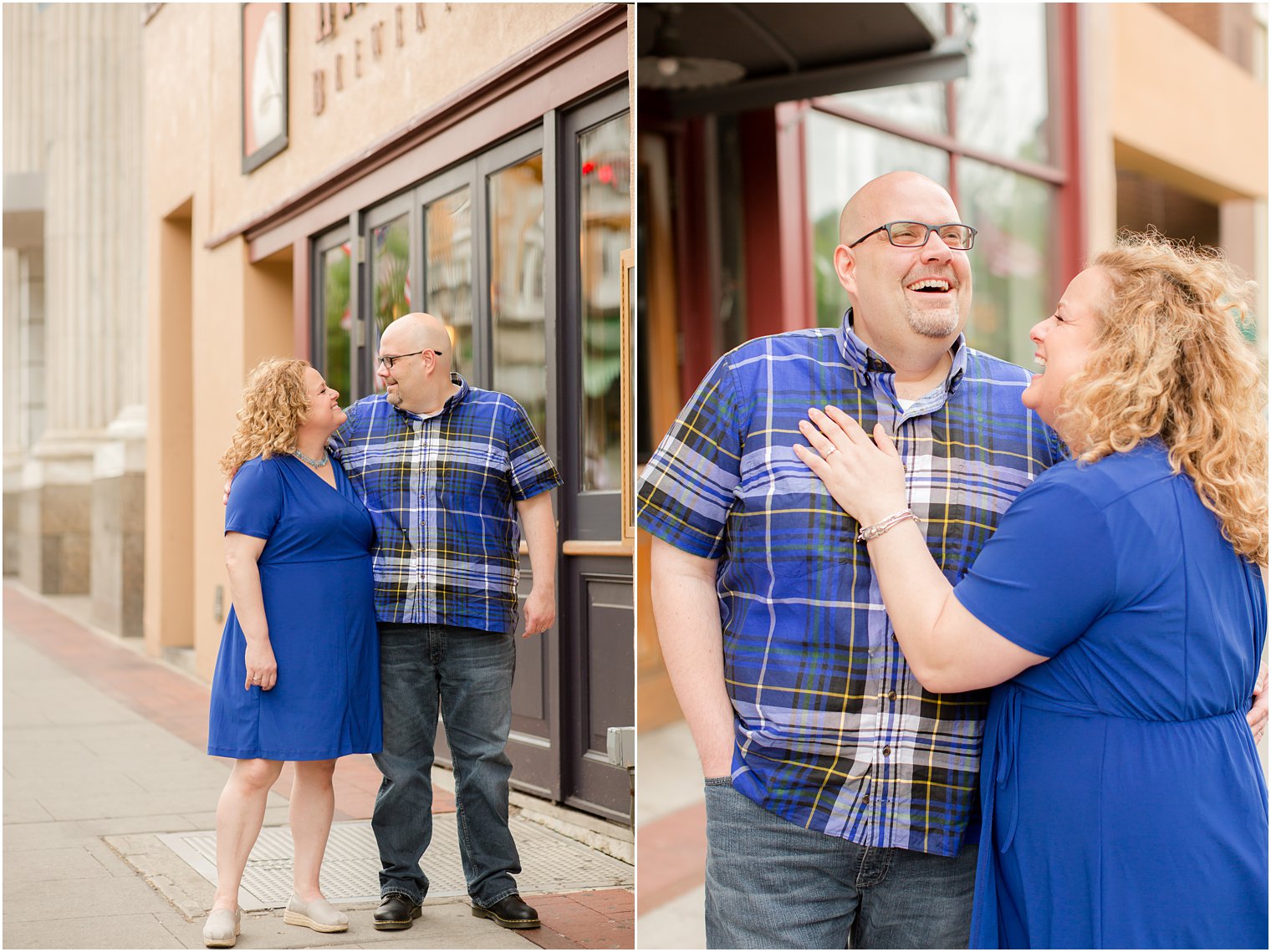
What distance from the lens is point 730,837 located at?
210 centimetres

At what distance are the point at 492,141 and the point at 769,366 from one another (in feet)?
4.05

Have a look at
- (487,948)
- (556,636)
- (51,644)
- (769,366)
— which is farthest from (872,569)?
(51,644)

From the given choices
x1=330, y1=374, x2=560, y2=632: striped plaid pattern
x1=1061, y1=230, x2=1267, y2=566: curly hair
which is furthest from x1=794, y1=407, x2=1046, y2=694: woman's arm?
x1=330, y1=374, x2=560, y2=632: striped plaid pattern

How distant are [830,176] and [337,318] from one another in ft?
14.8

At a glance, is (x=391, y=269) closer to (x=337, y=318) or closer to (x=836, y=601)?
(x=337, y=318)

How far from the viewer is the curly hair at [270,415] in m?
2.63

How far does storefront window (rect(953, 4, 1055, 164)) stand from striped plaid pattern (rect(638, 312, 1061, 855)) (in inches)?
242

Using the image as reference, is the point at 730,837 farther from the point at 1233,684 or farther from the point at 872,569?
the point at 1233,684

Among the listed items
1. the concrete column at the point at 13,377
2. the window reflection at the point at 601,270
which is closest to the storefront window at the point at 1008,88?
the window reflection at the point at 601,270

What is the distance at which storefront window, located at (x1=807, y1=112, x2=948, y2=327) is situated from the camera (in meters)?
6.77

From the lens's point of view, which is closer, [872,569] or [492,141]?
[872,569]

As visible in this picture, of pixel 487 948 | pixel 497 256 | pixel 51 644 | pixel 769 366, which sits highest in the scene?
pixel 497 256

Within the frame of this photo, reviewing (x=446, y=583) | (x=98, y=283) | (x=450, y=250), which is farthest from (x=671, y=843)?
(x=98, y=283)

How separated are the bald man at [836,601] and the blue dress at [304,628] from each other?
33.0 inches
